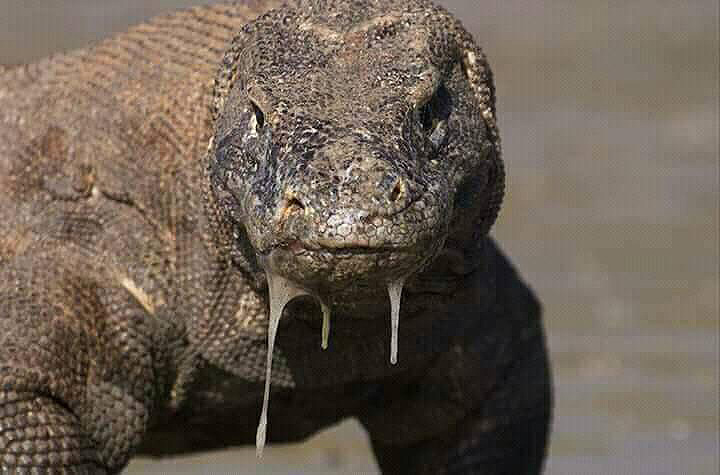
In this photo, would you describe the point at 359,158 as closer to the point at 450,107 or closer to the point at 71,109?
the point at 450,107

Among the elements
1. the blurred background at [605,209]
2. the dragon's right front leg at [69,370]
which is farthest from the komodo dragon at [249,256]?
the blurred background at [605,209]

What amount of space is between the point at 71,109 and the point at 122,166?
1.30 ft

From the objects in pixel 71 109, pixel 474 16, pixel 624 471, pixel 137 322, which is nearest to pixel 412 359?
pixel 137 322

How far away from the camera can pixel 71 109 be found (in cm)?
864

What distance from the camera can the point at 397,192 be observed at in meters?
6.78

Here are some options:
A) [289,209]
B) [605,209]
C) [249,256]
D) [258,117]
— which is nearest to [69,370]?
[249,256]

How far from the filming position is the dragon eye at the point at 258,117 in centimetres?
741

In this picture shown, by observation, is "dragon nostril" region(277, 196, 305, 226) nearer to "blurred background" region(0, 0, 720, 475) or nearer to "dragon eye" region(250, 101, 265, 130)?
"dragon eye" region(250, 101, 265, 130)

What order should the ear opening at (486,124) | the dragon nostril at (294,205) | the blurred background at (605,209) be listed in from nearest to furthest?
the dragon nostril at (294,205) → the ear opening at (486,124) → the blurred background at (605,209)

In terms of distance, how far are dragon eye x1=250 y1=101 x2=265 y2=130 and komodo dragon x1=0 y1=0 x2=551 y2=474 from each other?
0.03ft

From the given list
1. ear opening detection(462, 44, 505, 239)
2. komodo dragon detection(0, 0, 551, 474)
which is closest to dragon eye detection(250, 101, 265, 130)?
komodo dragon detection(0, 0, 551, 474)

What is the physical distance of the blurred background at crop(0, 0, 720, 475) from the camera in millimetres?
11852

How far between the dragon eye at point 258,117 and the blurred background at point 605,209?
7.62 feet

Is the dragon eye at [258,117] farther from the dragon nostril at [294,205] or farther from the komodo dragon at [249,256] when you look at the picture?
the dragon nostril at [294,205]
